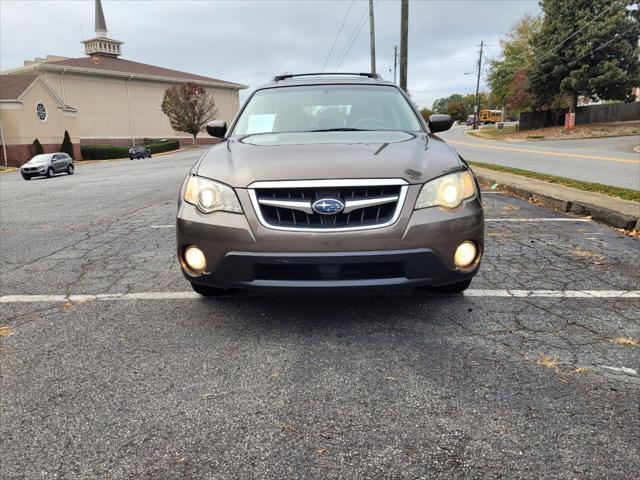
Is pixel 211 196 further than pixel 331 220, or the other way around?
pixel 211 196

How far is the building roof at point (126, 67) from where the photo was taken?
167 ft

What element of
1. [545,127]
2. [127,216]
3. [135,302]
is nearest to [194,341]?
[135,302]

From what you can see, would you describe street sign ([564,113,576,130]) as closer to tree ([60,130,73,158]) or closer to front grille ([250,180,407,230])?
tree ([60,130,73,158])

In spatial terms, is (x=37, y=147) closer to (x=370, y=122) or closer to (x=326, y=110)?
(x=326, y=110)

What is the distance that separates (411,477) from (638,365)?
1.63 metres

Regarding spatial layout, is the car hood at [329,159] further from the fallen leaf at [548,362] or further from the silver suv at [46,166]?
the silver suv at [46,166]

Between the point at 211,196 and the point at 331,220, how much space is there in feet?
2.60

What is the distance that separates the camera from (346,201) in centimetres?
292

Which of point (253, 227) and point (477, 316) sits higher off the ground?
point (253, 227)

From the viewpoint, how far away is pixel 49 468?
1.98 meters

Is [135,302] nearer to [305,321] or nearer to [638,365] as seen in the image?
[305,321]

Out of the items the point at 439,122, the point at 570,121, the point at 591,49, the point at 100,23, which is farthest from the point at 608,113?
the point at 100,23

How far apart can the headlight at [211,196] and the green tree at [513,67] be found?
5311 centimetres

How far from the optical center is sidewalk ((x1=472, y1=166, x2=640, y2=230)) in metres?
6.27
